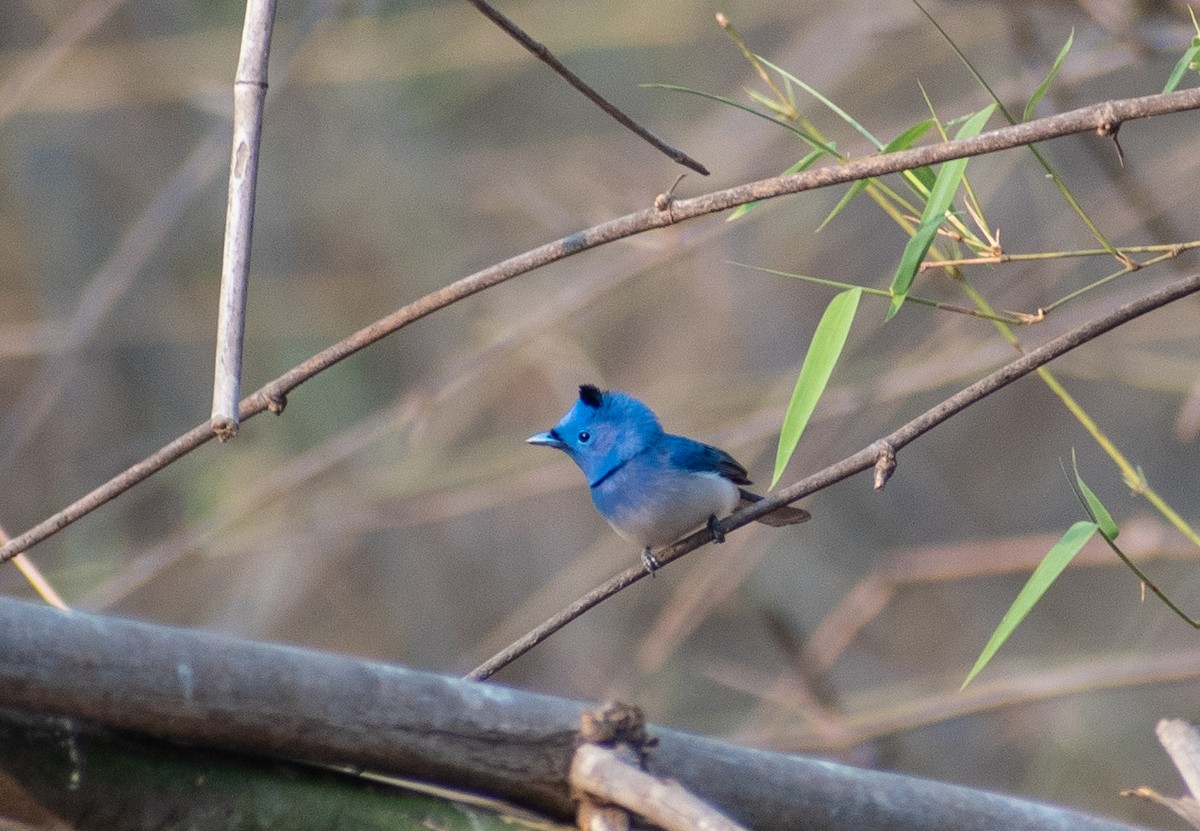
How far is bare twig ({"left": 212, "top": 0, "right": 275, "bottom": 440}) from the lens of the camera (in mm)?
1490

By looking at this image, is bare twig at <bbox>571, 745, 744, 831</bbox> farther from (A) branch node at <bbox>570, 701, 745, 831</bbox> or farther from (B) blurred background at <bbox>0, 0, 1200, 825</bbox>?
(B) blurred background at <bbox>0, 0, 1200, 825</bbox>

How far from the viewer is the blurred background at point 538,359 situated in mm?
6488

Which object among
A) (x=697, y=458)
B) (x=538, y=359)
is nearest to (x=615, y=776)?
(x=697, y=458)

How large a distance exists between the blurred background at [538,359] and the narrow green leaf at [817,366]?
153 inches

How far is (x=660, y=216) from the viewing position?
1750mm

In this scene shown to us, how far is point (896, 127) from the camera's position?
6.53m

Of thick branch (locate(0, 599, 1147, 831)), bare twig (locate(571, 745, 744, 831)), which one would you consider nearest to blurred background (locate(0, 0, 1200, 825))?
thick branch (locate(0, 599, 1147, 831))

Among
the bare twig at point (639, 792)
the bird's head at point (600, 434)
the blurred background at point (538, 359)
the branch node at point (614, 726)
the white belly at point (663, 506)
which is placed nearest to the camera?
the bare twig at point (639, 792)

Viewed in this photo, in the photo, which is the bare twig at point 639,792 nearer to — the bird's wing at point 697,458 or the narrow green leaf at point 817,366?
the narrow green leaf at point 817,366

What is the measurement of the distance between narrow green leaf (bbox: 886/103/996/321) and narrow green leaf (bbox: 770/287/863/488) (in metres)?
0.08

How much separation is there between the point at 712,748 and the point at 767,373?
19.1 feet

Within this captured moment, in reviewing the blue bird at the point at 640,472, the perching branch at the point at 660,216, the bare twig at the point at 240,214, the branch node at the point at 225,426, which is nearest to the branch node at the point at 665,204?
the perching branch at the point at 660,216

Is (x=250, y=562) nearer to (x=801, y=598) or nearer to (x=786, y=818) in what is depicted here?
(x=801, y=598)

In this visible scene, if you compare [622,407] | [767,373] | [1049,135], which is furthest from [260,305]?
[1049,135]
